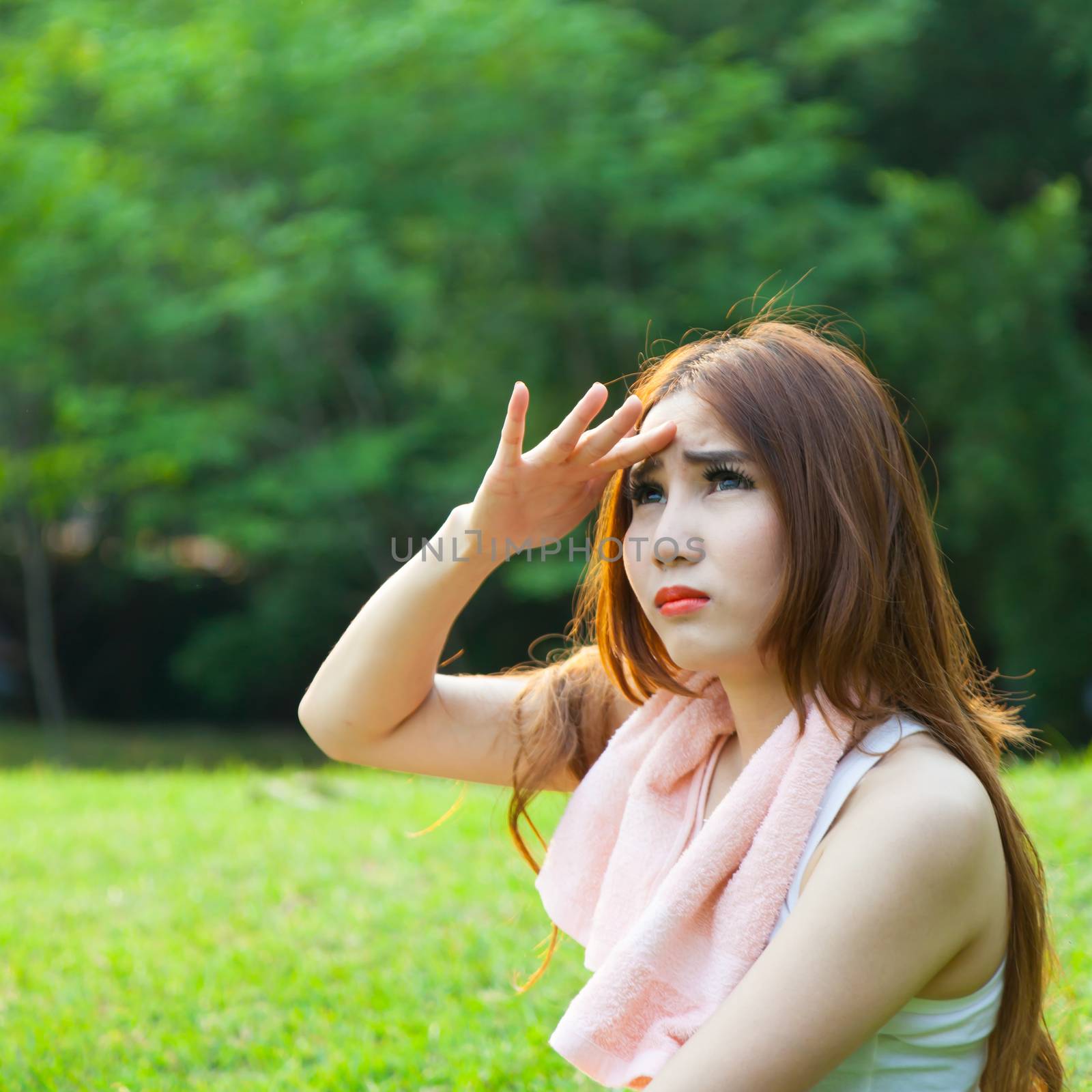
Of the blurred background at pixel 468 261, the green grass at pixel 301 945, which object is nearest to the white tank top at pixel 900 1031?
the green grass at pixel 301 945

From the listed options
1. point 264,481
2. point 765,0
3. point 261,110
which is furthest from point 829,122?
point 264,481

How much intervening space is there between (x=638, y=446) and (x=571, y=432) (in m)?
0.10

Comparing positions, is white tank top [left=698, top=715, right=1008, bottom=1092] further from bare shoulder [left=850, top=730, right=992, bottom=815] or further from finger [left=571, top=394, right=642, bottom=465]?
finger [left=571, top=394, right=642, bottom=465]

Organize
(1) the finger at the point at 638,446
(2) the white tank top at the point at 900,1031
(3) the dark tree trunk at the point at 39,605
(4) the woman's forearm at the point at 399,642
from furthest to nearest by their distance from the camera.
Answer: (3) the dark tree trunk at the point at 39,605
(4) the woman's forearm at the point at 399,642
(1) the finger at the point at 638,446
(2) the white tank top at the point at 900,1031

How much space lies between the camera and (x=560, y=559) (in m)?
10.8

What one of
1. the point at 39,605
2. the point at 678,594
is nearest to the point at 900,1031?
the point at 678,594

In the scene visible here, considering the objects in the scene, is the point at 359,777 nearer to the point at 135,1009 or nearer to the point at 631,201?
the point at 135,1009

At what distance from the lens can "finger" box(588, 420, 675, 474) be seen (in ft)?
4.85

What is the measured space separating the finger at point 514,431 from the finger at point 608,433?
0.08 meters

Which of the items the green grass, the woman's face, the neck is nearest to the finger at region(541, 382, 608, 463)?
the woman's face

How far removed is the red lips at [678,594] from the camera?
4.67 ft

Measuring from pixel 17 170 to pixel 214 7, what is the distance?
2.81 meters

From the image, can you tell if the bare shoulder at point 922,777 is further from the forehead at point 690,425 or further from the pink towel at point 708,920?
the forehead at point 690,425

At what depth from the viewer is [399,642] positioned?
170cm
